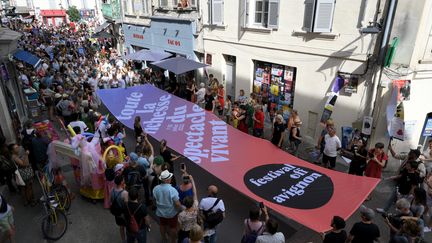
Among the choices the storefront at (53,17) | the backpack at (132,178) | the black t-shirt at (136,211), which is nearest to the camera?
the black t-shirt at (136,211)

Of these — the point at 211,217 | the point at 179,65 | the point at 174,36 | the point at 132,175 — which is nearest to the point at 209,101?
the point at 179,65

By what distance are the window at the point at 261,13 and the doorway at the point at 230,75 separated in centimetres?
200

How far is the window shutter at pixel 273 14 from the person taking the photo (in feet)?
33.9

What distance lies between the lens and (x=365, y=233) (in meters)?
4.32

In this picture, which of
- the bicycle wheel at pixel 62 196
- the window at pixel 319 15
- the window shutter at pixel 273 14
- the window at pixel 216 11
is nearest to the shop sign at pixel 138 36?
the window at pixel 216 11

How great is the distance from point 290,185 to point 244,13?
302 inches

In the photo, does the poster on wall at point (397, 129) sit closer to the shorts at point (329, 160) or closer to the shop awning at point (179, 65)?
the shorts at point (329, 160)

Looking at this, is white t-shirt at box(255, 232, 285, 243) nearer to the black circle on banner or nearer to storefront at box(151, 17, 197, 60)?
the black circle on banner

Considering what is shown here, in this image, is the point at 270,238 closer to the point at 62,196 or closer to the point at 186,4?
the point at 62,196

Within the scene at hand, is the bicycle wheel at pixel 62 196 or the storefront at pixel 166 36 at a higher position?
the storefront at pixel 166 36

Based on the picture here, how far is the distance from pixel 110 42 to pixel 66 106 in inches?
733

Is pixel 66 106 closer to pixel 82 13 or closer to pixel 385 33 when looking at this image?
pixel 385 33

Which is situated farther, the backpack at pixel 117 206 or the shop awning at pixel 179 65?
the shop awning at pixel 179 65

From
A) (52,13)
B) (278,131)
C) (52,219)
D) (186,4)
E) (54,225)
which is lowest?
(54,225)
